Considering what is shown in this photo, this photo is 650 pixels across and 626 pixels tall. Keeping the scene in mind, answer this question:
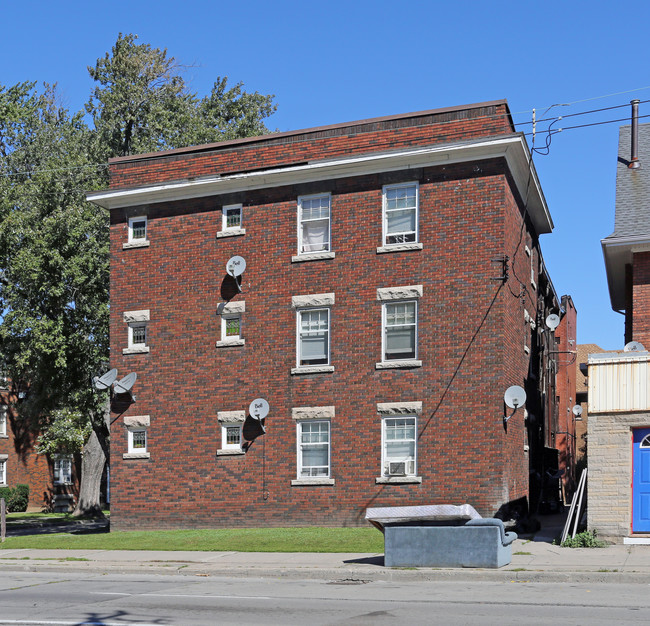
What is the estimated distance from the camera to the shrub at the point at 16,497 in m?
55.0

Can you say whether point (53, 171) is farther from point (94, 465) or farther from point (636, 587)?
point (636, 587)

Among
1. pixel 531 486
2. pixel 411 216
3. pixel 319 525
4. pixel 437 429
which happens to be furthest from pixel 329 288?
pixel 531 486

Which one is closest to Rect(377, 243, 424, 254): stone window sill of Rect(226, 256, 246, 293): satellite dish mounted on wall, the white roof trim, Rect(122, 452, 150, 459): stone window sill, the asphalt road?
the white roof trim

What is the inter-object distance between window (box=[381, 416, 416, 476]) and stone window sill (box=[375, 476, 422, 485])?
0.12 m

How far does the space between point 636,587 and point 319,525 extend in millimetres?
12511

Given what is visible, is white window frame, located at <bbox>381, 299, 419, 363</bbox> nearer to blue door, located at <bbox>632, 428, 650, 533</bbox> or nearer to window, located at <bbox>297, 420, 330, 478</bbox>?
window, located at <bbox>297, 420, 330, 478</bbox>

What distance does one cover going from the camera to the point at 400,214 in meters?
26.3

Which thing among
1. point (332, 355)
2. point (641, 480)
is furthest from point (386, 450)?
point (641, 480)

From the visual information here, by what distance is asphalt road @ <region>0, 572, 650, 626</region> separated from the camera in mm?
11719

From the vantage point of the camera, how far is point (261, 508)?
26766 mm

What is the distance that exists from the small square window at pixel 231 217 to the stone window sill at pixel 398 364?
631cm

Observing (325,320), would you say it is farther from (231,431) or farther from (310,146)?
(310,146)

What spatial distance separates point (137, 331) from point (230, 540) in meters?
8.49

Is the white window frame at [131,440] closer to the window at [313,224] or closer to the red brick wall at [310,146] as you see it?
the window at [313,224]
